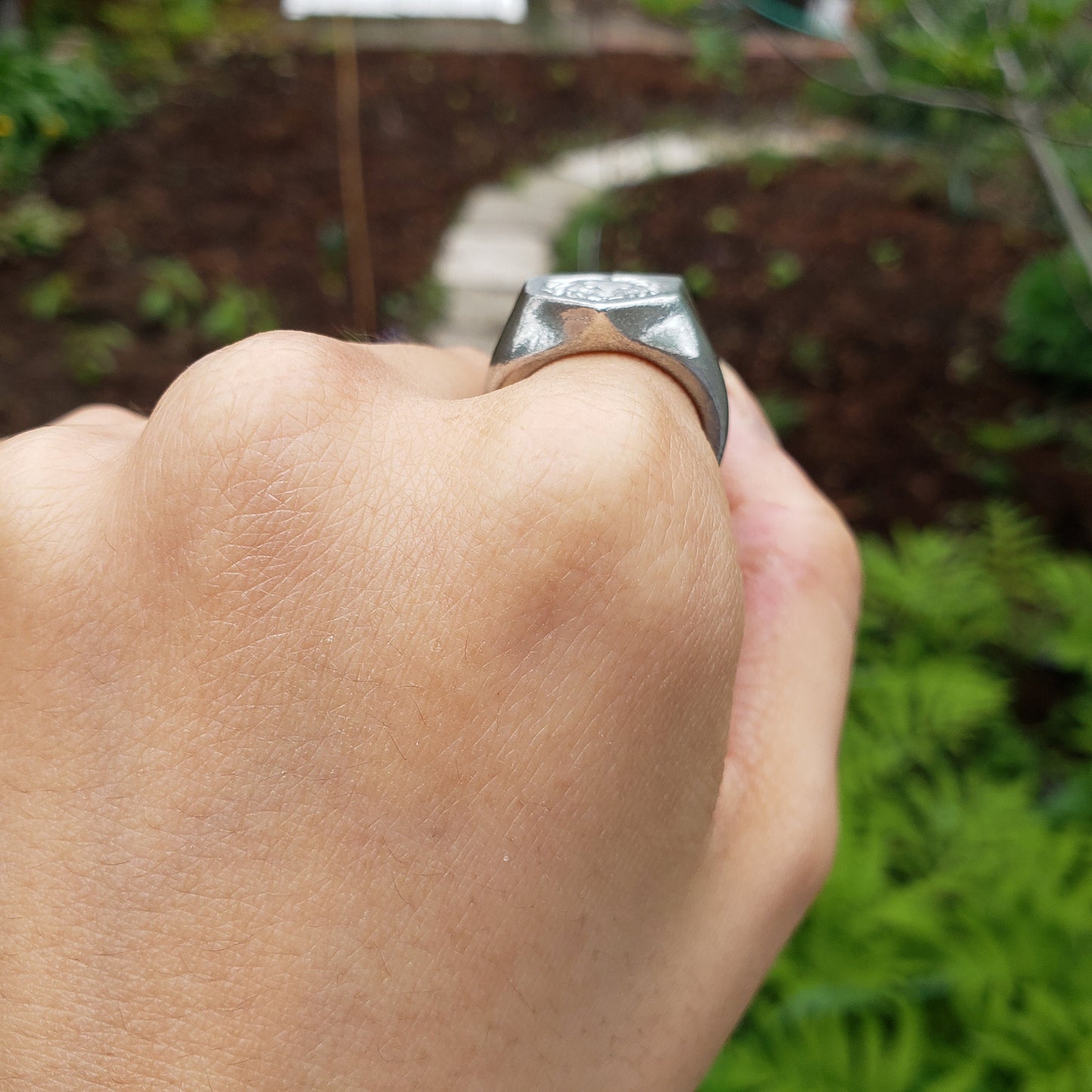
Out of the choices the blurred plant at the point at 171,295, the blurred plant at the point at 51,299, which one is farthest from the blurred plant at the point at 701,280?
the blurred plant at the point at 51,299

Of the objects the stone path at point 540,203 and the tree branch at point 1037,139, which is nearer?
the tree branch at point 1037,139

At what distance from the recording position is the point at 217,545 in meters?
0.62

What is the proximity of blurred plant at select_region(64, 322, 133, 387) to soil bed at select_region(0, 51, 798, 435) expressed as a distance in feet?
0.11

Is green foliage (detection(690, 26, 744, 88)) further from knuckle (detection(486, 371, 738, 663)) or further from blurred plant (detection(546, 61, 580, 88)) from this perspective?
knuckle (detection(486, 371, 738, 663))

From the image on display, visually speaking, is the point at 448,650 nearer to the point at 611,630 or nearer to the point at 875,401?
the point at 611,630

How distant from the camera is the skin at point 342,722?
2.00 ft

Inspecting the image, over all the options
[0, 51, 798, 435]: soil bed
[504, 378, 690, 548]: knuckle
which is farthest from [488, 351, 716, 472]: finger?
[0, 51, 798, 435]: soil bed

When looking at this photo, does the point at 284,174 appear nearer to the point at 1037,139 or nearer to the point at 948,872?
the point at 1037,139

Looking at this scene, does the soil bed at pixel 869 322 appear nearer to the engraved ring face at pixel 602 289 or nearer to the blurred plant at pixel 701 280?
the blurred plant at pixel 701 280

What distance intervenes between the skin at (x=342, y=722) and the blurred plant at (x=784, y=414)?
3.34 meters


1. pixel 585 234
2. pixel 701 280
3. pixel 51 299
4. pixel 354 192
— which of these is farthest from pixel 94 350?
pixel 701 280

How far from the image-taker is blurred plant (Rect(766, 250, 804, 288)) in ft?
15.5

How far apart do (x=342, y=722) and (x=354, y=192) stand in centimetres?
Result: 488

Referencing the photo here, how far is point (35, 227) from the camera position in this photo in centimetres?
416
